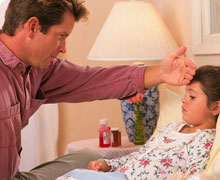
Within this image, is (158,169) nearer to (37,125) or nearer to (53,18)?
(53,18)

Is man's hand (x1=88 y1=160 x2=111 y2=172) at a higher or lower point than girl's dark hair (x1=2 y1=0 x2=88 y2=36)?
lower

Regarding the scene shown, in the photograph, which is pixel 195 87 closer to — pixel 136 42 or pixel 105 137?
pixel 136 42

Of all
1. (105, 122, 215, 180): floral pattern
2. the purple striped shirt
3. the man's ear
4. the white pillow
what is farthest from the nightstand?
the man's ear

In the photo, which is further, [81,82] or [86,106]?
[86,106]

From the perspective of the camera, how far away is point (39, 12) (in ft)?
5.36

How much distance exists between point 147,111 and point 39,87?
702 millimetres

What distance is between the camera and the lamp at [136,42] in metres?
2.29

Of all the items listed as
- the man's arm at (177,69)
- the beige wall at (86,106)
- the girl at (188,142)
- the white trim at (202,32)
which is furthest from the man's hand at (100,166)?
the beige wall at (86,106)

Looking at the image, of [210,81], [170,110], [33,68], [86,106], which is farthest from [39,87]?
[86,106]

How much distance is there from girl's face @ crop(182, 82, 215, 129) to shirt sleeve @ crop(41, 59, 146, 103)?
11.7 inches

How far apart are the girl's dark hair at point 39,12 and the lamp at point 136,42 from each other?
0.65 m

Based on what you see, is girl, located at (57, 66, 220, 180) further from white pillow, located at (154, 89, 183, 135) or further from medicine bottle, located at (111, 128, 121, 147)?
medicine bottle, located at (111, 128, 121, 147)

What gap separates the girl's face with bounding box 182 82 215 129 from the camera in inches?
66.2

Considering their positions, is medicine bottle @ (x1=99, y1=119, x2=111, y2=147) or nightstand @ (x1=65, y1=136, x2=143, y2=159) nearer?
nightstand @ (x1=65, y1=136, x2=143, y2=159)
